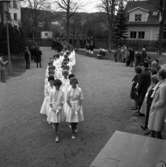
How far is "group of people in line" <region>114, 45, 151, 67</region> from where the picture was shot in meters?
17.5

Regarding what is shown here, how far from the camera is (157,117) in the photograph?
17.0 feet

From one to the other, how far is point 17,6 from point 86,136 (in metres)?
53.7

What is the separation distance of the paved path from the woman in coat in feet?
4.62

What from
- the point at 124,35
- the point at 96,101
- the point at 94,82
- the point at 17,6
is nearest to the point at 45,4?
the point at 17,6

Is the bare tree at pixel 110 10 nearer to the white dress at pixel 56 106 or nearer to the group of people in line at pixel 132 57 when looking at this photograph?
the group of people in line at pixel 132 57

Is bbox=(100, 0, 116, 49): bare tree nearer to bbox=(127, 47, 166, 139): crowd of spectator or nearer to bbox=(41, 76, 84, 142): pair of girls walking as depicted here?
bbox=(127, 47, 166, 139): crowd of spectator

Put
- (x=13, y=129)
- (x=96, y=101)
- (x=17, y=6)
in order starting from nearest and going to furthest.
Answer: (x=13, y=129) → (x=96, y=101) → (x=17, y=6)

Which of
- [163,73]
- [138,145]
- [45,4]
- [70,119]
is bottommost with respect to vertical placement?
[70,119]

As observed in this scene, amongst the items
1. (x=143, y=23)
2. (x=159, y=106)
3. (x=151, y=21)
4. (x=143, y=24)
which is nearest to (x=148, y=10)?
(x=151, y=21)

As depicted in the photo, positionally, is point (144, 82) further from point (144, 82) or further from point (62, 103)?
point (62, 103)

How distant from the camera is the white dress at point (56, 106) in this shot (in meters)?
5.75

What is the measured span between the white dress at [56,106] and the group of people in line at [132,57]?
7.98 metres

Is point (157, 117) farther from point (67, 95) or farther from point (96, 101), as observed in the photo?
point (96, 101)

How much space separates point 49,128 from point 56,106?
3.89 feet
